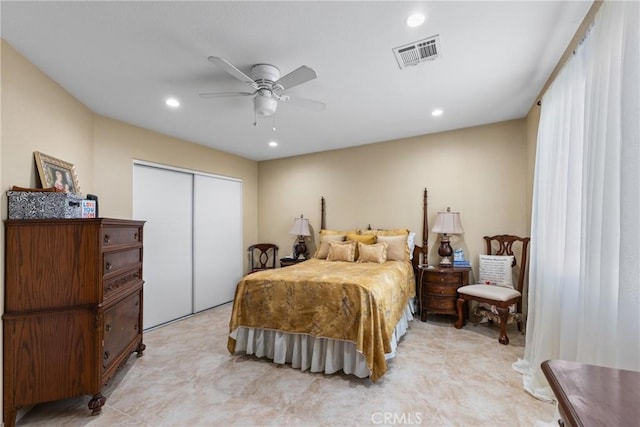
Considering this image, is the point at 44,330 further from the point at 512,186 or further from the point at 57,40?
the point at 512,186

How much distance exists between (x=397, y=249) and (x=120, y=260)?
297cm

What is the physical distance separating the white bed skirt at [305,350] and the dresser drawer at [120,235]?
1.26 m

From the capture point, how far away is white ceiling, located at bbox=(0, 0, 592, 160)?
159 cm

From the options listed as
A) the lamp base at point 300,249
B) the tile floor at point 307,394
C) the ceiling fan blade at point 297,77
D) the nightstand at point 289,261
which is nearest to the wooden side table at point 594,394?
the tile floor at point 307,394

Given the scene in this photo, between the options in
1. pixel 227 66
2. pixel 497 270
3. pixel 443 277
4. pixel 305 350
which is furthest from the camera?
pixel 443 277

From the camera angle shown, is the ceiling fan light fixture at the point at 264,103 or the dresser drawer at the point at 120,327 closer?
the dresser drawer at the point at 120,327

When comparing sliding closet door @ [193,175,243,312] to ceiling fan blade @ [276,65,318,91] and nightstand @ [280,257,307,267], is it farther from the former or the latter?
ceiling fan blade @ [276,65,318,91]

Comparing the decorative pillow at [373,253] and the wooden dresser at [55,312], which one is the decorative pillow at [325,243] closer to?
Result: the decorative pillow at [373,253]

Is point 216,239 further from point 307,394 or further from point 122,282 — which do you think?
point 307,394

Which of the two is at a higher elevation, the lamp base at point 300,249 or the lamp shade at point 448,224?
the lamp shade at point 448,224

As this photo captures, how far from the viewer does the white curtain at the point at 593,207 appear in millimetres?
1117

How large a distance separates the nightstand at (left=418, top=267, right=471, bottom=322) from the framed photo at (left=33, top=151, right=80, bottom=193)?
3778mm

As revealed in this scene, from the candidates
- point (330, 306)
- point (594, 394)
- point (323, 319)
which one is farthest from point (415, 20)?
point (323, 319)

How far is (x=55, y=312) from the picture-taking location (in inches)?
72.2
